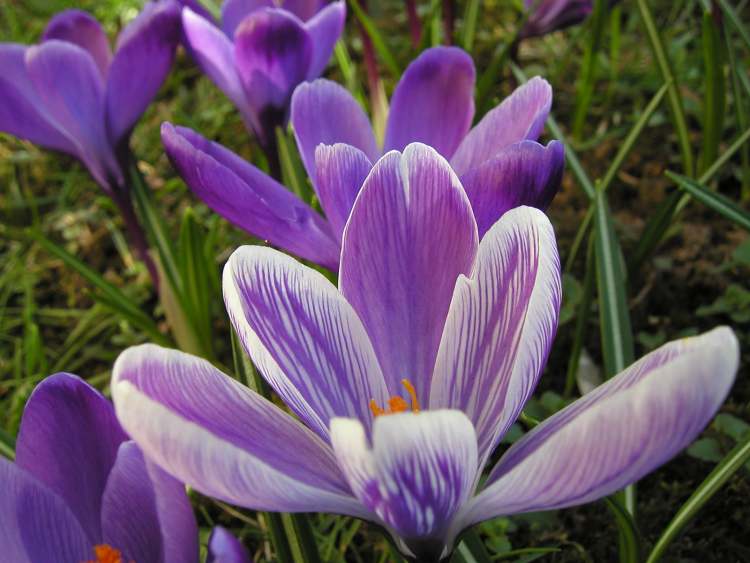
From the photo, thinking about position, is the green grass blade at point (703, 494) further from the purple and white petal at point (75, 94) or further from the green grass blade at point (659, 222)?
the purple and white petal at point (75, 94)

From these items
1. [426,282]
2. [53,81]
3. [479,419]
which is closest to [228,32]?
[53,81]

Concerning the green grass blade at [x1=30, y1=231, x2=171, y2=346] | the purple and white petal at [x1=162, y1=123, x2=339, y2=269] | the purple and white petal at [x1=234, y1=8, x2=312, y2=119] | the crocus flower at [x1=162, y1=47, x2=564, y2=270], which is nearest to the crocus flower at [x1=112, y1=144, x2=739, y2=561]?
the crocus flower at [x1=162, y1=47, x2=564, y2=270]

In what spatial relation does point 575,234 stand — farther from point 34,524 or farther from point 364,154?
point 34,524

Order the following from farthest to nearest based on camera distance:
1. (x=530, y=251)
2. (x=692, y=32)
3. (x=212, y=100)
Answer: (x=212, y=100) → (x=692, y=32) → (x=530, y=251)

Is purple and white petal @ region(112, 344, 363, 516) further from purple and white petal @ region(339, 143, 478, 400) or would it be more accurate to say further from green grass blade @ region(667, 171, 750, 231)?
green grass blade @ region(667, 171, 750, 231)

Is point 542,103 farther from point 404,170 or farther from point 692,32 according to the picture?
point 692,32

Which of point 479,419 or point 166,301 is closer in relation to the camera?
point 479,419
